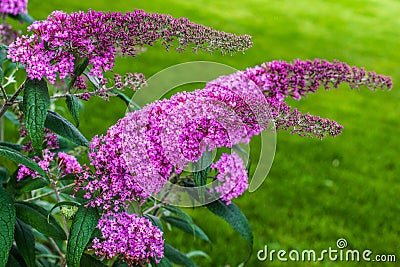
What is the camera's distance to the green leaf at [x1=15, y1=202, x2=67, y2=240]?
5.57 ft

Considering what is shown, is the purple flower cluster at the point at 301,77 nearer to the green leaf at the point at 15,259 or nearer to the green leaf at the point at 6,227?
the green leaf at the point at 6,227

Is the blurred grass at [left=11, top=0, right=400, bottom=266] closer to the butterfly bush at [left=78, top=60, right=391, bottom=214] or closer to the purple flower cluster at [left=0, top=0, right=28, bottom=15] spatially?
the purple flower cluster at [left=0, top=0, right=28, bottom=15]

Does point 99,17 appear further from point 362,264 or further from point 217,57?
point 217,57

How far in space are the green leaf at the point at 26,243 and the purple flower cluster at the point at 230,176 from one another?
677mm

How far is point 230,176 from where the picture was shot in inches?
71.5

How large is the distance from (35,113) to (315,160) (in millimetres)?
4110

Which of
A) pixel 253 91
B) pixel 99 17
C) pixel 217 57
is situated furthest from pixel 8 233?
pixel 217 57

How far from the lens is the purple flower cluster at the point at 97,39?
1.36 metres

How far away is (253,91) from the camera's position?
1.63m

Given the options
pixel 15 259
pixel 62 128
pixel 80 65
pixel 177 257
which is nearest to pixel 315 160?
pixel 177 257

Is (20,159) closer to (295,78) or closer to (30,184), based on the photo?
(30,184)

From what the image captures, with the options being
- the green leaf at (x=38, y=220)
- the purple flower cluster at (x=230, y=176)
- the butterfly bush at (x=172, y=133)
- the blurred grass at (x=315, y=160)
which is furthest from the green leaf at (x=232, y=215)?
the blurred grass at (x=315, y=160)

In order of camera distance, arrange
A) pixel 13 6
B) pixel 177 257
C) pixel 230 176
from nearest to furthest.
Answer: pixel 230 176
pixel 177 257
pixel 13 6

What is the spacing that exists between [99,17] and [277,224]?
290 centimetres
